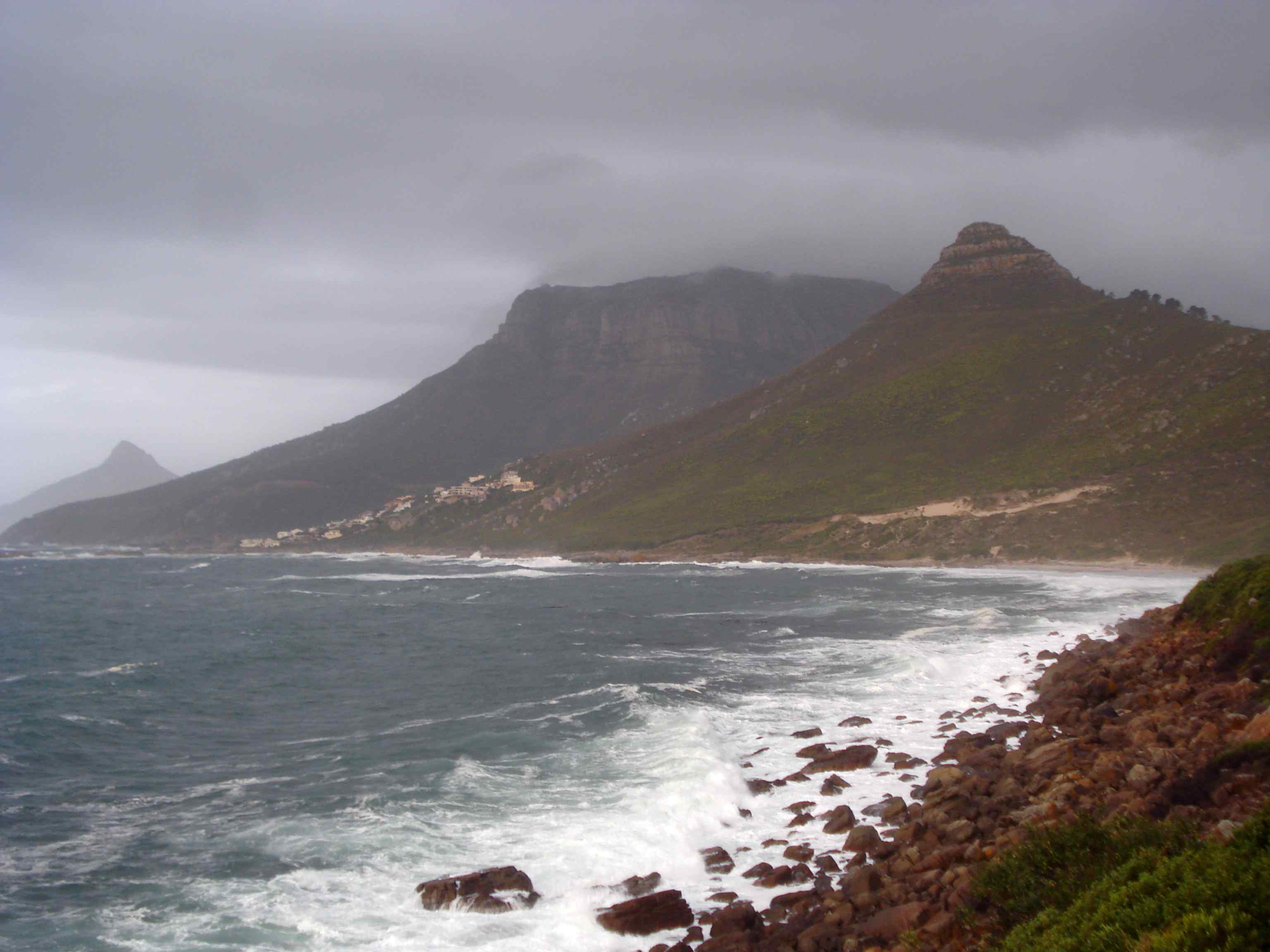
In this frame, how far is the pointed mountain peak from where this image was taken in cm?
15162

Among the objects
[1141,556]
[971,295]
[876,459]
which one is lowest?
[1141,556]

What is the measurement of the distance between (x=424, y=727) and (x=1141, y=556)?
63843 mm

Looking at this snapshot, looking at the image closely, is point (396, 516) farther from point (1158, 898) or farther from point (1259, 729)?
point (1158, 898)

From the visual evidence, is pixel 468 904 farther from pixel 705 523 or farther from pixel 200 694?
pixel 705 523

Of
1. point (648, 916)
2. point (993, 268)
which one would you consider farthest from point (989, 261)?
point (648, 916)

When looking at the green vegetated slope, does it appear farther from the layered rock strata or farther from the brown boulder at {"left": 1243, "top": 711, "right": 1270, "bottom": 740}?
the brown boulder at {"left": 1243, "top": 711, "right": 1270, "bottom": 740}

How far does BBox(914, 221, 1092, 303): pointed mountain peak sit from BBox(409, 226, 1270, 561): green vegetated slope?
2.45 feet

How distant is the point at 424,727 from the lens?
27.0m

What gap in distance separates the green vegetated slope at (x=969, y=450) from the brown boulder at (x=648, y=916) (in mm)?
65480

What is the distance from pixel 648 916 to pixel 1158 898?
7.63 metres

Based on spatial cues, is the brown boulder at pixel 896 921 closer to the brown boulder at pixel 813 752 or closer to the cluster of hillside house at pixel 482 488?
the brown boulder at pixel 813 752

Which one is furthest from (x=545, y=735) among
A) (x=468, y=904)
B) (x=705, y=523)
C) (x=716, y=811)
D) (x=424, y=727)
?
(x=705, y=523)

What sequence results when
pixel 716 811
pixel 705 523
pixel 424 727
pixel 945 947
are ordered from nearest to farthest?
pixel 945 947 < pixel 716 811 < pixel 424 727 < pixel 705 523

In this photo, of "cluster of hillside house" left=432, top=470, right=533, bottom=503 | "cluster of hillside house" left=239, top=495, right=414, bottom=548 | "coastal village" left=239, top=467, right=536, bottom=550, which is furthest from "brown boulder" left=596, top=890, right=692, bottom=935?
"cluster of hillside house" left=239, top=495, right=414, bottom=548
